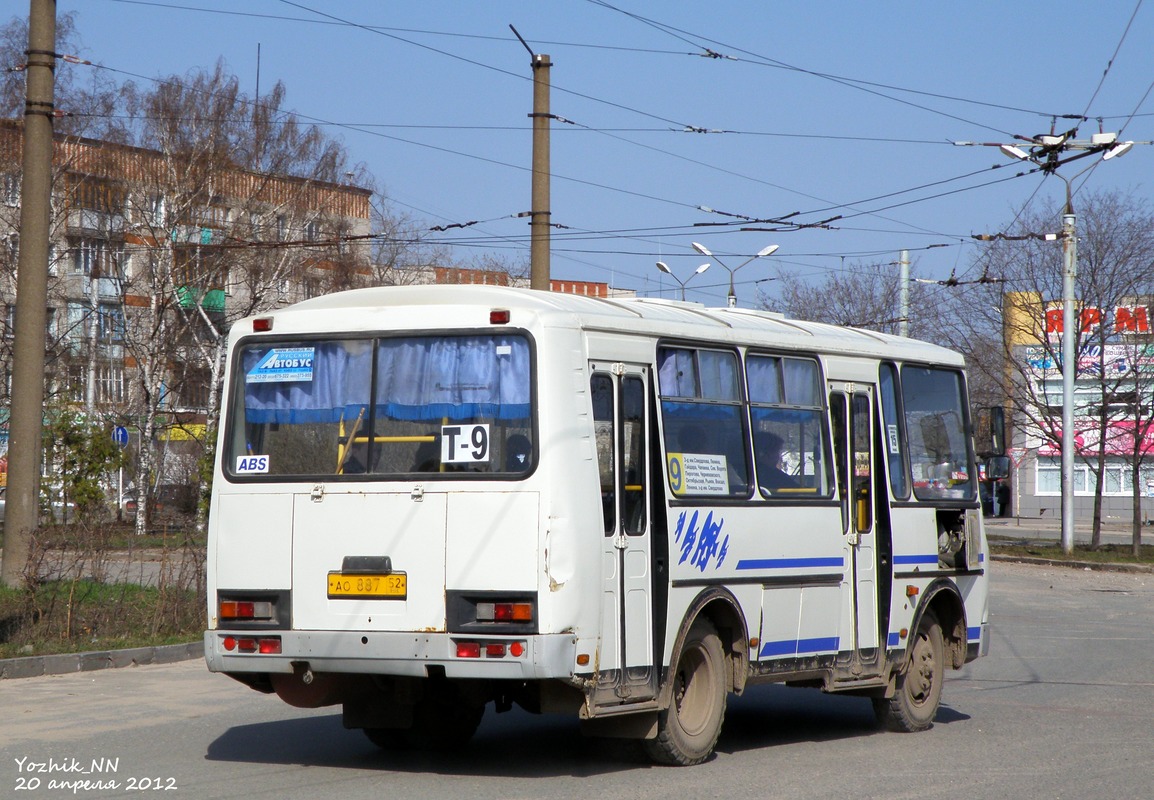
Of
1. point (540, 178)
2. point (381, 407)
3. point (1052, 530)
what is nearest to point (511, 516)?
point (381, 407)

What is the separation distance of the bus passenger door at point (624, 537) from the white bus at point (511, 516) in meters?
0.02

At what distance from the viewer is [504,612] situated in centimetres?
800

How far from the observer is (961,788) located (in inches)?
332

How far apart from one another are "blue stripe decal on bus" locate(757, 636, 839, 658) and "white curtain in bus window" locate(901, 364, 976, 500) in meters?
1.70

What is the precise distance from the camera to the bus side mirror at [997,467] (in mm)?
11859

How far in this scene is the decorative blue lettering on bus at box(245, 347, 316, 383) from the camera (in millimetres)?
8852

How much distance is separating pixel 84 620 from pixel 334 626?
7.42 metres

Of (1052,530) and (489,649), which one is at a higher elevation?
(489,649)

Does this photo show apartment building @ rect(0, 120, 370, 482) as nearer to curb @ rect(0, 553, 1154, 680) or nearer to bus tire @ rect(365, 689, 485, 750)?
curb @ rect(0, 553, 1154, 680)

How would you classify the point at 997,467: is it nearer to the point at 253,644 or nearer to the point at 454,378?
the point at 454,378

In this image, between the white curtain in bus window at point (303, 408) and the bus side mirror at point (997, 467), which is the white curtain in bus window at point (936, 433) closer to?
the bus side mirror at point (997, 467)

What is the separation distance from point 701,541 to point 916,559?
291 cm

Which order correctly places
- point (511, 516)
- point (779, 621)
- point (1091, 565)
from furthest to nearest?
1. point (1091, 565)
2. point (779, 621)
3. point (511, 516)

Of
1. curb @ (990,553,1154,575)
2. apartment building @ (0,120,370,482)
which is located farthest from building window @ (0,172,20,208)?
curb @ (990,553,1154,575)
